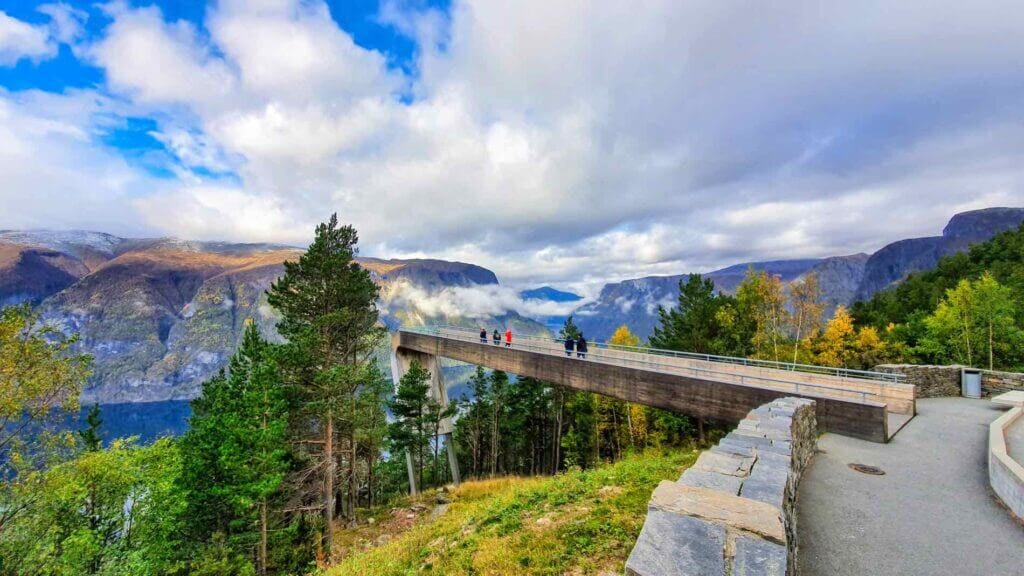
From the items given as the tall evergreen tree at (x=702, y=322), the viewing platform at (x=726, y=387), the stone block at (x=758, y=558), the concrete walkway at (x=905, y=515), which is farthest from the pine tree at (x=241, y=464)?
the tall evergreen tree at (x=702, y=322)

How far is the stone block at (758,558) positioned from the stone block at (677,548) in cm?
12

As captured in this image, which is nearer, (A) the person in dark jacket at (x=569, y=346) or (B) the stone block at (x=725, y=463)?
(B) the stone block at (x=725, y=463)

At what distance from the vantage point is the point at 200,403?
26047 mm

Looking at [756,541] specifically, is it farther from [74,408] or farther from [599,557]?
[74,408]

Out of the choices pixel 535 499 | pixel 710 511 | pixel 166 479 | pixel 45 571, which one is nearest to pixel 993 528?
pixel 710 511

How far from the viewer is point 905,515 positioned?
21.3 ft

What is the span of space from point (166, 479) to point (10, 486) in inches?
178

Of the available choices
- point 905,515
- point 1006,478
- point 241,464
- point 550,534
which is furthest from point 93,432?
point 1006,478

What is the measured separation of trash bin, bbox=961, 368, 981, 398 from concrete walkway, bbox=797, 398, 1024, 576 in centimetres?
1103

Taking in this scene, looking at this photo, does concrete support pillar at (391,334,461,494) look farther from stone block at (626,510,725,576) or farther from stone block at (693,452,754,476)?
stone block at (626,510,725,576)

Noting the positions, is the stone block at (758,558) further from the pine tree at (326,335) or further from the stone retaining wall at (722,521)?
the pine tree at (326,335)

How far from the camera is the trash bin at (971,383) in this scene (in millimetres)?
17922

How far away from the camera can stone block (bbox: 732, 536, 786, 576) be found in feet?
9.98

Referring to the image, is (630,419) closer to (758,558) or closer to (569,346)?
(569,346)
